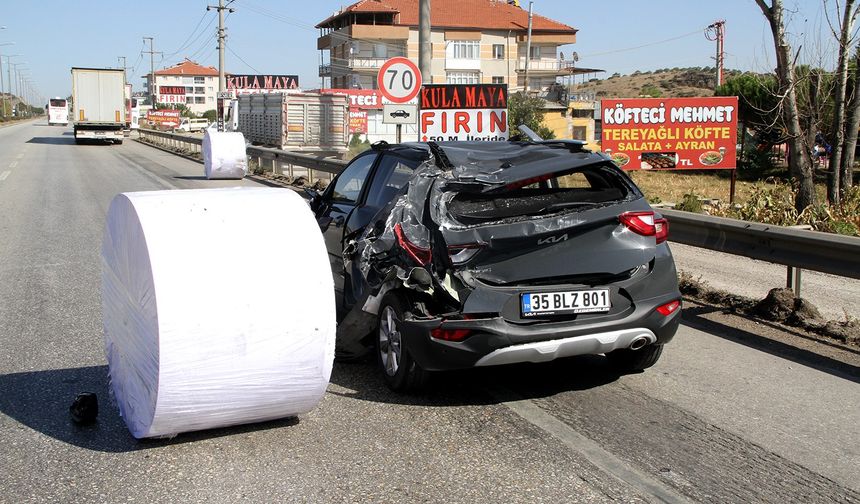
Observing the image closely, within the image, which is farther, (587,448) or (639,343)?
(639,343)

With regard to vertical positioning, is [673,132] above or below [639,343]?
above

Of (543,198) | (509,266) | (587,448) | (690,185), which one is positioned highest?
(543,198)

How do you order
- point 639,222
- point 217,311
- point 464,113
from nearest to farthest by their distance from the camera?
point 217,311 < point 639,222 < point 464,113

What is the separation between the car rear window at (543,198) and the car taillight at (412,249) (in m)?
0.30

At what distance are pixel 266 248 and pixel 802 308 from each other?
4.86 meters

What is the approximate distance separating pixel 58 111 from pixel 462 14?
44.6 m

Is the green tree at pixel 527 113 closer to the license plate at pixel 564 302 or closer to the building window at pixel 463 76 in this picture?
the building window at pixel 463 76

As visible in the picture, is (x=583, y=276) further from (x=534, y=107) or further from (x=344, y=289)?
(x=534, y=107)

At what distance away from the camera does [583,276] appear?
5.21m

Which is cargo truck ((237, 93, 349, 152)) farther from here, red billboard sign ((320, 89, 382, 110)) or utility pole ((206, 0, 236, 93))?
red billboard sign ((320, 89, 382, 110))

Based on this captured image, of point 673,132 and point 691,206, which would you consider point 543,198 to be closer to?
point 691,206

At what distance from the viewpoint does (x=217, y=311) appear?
14.0 feet

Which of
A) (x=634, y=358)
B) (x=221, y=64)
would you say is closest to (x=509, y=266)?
(x=634, y=358)

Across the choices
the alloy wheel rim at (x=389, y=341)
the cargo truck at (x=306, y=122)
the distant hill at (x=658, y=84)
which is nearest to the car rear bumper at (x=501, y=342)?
the alloy wheel rim at (x=389, y=341)
